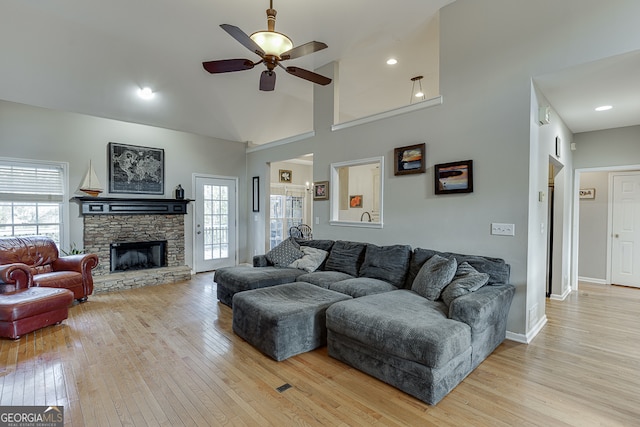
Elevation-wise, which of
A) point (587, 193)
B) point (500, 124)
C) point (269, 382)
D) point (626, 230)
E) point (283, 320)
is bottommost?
point (269, 382)

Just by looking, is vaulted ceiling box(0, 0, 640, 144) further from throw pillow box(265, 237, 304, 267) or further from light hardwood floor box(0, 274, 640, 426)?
throw pillow box(265, 237, 304, 267)

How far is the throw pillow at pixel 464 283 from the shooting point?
2744 millimetres

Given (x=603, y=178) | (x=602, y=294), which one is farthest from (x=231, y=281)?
(x=603, y=178)

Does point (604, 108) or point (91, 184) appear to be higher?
point (604, 108)

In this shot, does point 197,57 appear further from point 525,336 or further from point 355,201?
point 525,336

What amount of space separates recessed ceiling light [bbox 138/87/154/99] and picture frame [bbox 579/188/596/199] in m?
8.09

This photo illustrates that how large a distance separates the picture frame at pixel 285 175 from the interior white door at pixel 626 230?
22.7 feet

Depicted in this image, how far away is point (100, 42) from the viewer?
434 cm

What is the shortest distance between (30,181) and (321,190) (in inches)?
180

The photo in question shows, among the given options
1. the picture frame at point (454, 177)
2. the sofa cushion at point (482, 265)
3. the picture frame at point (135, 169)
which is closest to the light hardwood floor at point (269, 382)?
the sofa cushion at point (482, 265)

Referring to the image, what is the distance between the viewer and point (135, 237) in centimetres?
570

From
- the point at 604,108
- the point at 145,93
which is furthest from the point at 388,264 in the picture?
the point at 145,93

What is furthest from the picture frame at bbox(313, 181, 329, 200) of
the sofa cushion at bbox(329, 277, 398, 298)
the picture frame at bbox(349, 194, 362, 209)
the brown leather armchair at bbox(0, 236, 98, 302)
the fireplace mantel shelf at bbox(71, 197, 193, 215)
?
the brown leather armchair at bbox(0, 236, 98, 302)

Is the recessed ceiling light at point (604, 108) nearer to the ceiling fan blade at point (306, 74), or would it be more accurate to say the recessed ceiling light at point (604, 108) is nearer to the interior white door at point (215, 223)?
the ceiling fan blade at point (306, 74)
